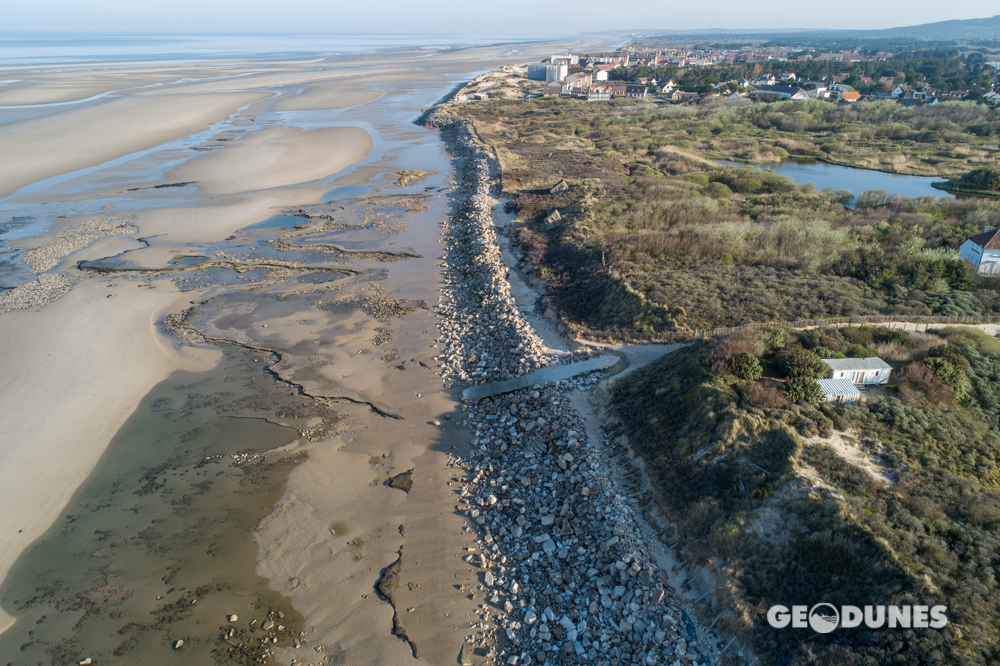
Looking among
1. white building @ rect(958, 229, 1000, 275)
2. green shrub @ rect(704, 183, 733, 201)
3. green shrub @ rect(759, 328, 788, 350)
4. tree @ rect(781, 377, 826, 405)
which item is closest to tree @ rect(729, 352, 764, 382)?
tree @ rect(781, 377, 826, 405)

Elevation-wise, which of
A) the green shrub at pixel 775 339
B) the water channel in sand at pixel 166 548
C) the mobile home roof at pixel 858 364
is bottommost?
the water channel in sand at pixel 166 548

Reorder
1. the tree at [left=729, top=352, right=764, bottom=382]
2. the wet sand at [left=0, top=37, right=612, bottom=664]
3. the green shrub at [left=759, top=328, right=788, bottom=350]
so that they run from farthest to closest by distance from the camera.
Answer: the green shrub at [left=759, top=328, right=788, bottom=350], the tree at [left=729, top=352, right=764, bottom=382], the wet sand at [left=0, top=37, right=612, bottom=664]

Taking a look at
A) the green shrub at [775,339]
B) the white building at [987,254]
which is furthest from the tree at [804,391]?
the white building at [987,254]

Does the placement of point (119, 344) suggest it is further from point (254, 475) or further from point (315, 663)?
point (315, 663)

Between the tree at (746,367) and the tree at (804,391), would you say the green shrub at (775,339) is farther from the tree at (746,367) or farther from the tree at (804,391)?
the tree at (804,391)

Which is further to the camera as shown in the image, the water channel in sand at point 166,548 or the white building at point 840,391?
the white building at point 840,391


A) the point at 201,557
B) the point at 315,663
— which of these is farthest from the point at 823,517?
the point at 201,557

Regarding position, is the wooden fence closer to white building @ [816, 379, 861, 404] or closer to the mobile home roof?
the mobile home roof
